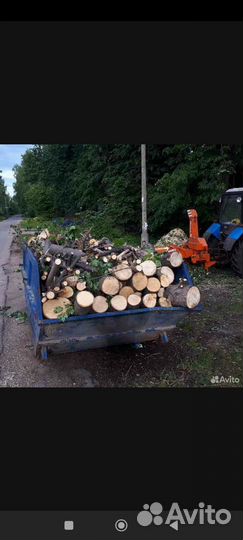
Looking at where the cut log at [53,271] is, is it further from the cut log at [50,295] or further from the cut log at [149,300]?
the cut log at [149,300]

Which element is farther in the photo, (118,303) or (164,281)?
(164,281)

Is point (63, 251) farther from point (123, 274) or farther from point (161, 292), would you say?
point (161, 292)

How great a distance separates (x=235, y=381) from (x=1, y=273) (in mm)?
7213

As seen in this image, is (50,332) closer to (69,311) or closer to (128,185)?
(69,311)

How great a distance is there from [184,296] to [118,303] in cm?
61

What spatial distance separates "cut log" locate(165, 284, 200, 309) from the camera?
136 inches

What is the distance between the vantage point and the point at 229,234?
8.33 m

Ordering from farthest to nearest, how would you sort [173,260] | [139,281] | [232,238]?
[232,238] → [173,260] → [139,281]

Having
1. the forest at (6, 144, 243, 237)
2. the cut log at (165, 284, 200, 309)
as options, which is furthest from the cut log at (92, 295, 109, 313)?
the forest at (6, 144, 243, 237)

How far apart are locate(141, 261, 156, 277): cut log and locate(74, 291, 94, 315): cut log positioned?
1.83 ft

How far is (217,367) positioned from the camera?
391 cm

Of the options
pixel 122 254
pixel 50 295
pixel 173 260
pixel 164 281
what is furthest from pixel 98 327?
pixel 173 260

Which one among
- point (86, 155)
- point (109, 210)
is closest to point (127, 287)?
point (109, 210)

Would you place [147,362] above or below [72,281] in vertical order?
below
